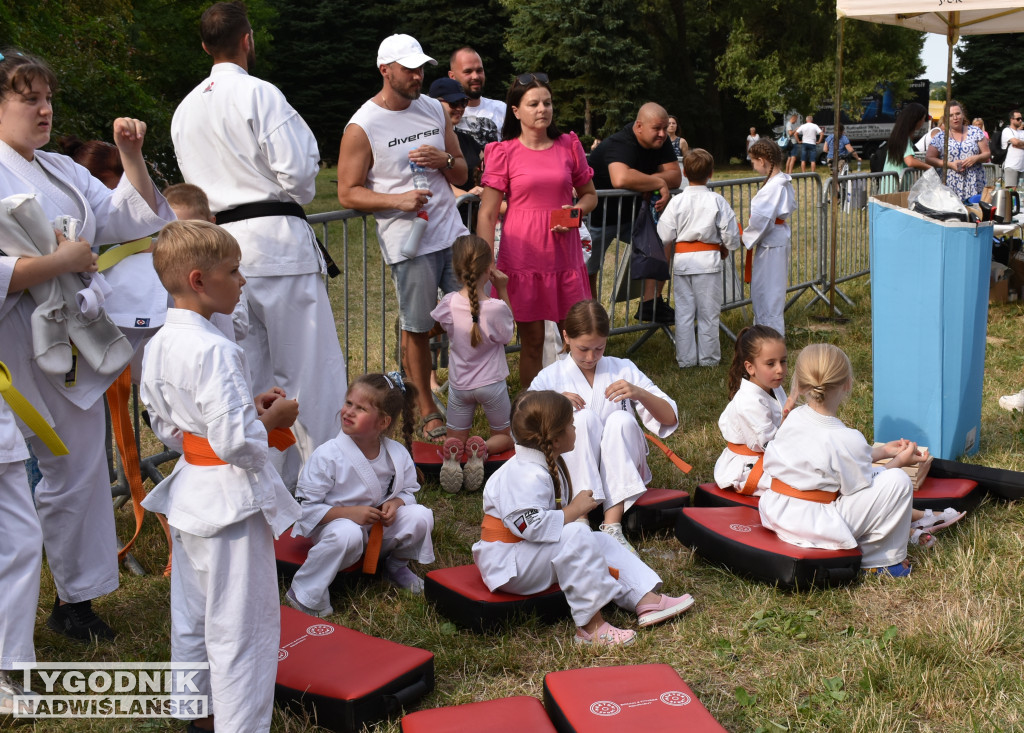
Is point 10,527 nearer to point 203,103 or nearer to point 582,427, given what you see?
point 203,103

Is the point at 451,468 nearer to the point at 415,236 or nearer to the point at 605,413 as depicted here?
the point at 605,413

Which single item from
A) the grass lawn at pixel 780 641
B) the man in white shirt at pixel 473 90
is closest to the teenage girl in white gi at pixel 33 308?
the grass lawn at pixel 780 641

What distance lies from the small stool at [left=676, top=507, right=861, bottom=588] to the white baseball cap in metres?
2.75

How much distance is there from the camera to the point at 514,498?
11.8 ft

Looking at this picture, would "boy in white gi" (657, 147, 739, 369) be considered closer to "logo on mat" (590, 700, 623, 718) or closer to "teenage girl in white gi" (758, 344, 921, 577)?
"teenage girl in white gi" (758, 344, 921, 577)

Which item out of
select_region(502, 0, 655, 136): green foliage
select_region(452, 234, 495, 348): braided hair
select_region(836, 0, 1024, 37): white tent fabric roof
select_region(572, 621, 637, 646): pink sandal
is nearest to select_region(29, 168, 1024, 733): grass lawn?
select_region(572, 621, 637, 646): pink sandal

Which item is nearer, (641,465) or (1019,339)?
(641,465)

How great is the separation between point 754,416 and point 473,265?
5.64ft

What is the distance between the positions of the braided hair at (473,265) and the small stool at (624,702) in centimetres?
262

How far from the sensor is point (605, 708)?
283cm

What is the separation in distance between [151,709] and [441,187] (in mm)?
3349

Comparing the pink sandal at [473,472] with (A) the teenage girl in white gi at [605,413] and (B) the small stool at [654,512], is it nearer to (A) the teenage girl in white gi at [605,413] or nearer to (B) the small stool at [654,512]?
(A) the teenage girl in white gi at [605,413]

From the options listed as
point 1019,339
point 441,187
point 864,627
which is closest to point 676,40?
point 1019,339

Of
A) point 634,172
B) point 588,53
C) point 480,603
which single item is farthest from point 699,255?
point 588,53
